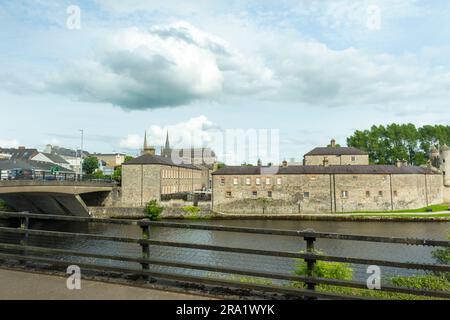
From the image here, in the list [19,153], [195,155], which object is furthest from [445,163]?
[19,153]

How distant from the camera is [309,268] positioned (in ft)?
17.5

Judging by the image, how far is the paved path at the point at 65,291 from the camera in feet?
17.6

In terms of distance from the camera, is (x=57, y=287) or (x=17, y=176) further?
(x=17, y=176)

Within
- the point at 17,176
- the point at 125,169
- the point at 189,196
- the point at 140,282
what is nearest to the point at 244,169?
the point at 189,196

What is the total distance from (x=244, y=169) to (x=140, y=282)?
156 feet

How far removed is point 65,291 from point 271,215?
42551 mm

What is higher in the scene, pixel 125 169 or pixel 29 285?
pixel 125 169

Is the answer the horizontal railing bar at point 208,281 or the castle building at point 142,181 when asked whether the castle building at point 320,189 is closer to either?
the castle building at point 142,181

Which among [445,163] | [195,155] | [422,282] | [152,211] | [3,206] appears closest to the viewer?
[422,282]

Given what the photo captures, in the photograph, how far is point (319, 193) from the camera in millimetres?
50312

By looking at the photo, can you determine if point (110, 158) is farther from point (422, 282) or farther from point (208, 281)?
point (208, 281)

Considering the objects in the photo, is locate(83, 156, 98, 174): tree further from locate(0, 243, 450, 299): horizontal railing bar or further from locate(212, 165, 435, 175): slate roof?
locate(0, 243, 450, 299): horizontal railing bar
